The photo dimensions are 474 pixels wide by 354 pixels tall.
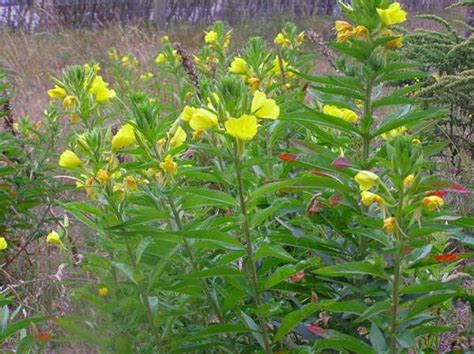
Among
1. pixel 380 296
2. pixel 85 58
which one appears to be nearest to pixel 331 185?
pixel 380 296

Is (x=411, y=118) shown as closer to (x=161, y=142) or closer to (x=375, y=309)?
(x=375, y=309)

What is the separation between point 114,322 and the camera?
1.75m

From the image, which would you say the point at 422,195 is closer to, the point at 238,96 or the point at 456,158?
the point at 238,96

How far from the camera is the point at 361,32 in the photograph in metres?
1.76

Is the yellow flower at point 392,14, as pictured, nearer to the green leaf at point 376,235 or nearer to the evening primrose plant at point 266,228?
the evening primrose plant at point 266,228

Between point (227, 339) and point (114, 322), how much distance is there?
261 mm

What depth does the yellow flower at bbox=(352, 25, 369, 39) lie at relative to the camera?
1748 millimetres

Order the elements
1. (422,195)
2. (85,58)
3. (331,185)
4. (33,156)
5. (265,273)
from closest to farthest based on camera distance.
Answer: (422,195) < (331,185) < (265,273) < (33,156) < (85,58)

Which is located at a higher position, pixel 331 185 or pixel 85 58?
pixel 331 185

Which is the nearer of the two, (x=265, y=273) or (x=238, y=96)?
(x=238, y=96)

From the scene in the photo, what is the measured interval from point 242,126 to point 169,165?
8.4 inches

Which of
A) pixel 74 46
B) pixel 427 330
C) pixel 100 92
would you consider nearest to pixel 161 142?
pixel 100 92

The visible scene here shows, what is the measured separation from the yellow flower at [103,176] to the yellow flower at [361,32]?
65 centimetres

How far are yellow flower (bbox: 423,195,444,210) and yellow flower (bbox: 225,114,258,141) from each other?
0.34 metres
